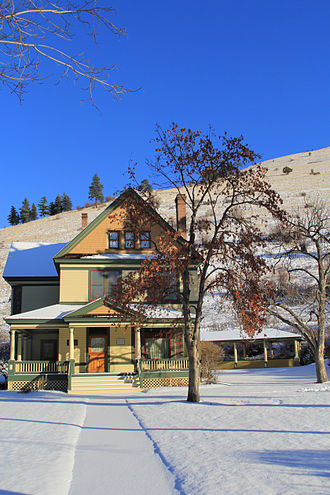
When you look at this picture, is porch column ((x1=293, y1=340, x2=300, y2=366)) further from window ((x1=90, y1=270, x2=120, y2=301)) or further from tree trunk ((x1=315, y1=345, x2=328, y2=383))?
window ((x1=90, y1=270, x2=120, y2=301))

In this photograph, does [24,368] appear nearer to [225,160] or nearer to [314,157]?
[225,160]

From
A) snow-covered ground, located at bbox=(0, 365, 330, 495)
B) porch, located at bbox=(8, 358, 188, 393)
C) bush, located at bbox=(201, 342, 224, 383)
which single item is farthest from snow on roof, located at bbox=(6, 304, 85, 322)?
snow-covered ground, located at bbox=(0, 365, 330, 495)

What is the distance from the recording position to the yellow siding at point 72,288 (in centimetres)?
2616

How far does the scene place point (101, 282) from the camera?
26.4 metres

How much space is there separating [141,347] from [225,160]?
13374mm

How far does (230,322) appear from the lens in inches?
1914

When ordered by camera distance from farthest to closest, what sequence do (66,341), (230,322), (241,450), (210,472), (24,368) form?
(230,322)
(66,341)
(24,368)
(241,450)
(210,472)

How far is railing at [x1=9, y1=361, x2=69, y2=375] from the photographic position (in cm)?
→ 2331

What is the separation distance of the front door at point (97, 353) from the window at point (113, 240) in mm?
→ 5494

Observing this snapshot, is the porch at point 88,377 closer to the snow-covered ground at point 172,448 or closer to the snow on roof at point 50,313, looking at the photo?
the snow on roof at point 50,313

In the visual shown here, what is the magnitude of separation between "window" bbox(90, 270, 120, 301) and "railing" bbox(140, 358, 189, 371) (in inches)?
183

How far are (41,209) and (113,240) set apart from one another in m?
96.7

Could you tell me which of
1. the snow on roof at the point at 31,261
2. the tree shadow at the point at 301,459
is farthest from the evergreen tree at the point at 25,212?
the tree shadow at the point at 301,459

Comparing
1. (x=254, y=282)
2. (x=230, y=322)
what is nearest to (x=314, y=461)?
(x=254, y=282)
